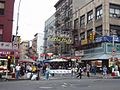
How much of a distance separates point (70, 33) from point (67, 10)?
709 centimetres

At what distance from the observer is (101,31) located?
49312 mm

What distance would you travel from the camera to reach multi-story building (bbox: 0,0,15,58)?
38253 millimetres

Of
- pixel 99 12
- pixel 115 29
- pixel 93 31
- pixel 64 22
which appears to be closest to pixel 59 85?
pixel 93 31

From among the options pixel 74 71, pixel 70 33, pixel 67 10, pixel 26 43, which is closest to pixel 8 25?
pixel 74 71

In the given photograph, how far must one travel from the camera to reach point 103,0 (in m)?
48.6

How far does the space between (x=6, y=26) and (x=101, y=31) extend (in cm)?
1796

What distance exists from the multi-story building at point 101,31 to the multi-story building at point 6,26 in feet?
42.3

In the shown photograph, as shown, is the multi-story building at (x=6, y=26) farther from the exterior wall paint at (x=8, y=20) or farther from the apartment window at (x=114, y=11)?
the apartment window at (x=114, y=11)

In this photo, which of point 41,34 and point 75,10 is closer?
point 75,10

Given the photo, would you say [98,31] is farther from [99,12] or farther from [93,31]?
[99,12]

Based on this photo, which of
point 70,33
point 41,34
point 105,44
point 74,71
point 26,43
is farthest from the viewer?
point 26,43

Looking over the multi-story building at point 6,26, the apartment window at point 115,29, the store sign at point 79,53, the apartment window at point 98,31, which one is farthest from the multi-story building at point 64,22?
the multi-story building at point 6,26

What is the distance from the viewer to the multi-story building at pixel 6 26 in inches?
1506

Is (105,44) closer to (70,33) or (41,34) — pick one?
(70,33)
